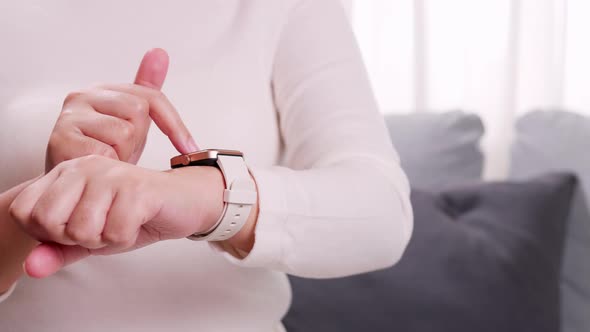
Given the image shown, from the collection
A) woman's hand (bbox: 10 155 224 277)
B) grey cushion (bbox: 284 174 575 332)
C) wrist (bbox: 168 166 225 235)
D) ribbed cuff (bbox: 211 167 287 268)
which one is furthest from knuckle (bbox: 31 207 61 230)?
grey cushion (bbox: 284 174 575 332)

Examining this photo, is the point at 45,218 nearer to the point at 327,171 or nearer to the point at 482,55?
the point at 327,171

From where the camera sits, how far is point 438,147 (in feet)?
6.55

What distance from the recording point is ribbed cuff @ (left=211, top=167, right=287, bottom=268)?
0.78 m

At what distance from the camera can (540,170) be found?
200cm

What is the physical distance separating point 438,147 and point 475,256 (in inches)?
18.2

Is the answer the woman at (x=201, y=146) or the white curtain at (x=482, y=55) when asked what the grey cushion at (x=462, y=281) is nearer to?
the woman at (x=201, y=146)

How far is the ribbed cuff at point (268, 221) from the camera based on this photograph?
2.56 feet

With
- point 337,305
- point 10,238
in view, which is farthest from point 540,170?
point 10,238

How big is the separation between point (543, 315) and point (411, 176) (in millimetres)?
516

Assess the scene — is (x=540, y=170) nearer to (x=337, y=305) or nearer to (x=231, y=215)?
(x=337, y=305)

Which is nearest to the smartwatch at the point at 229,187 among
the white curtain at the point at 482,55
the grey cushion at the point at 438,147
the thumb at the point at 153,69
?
the thumb at the point at 153,69

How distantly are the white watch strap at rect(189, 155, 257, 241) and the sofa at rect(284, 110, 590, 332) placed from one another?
0.83 metres

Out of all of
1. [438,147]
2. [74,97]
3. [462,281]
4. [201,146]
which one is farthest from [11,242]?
[438,147]

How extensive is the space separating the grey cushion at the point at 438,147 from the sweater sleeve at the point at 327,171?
94 centimetres
